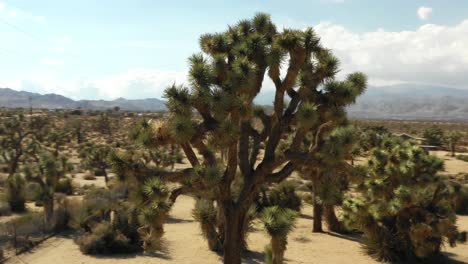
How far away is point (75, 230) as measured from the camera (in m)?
16.2

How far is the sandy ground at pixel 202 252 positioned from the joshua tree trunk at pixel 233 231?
353cm

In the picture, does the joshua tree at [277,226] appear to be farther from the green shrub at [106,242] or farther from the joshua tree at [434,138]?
the joshua tree at [434,138]

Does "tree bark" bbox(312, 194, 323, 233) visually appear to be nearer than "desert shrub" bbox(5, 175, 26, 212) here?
Yes

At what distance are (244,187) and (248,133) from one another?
3.69 feet

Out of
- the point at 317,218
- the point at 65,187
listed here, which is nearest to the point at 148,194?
the point at 317,218

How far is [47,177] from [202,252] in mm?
6596

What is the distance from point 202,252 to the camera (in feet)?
46.0

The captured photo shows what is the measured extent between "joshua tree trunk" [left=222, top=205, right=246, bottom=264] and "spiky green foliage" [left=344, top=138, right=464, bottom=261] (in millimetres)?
4603

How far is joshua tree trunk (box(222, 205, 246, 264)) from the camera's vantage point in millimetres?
9727

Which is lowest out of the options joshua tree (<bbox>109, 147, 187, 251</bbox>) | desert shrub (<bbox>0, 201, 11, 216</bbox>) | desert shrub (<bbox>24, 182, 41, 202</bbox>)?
desert shrub (<bbox>0, 201, 11, 216</bbox>)

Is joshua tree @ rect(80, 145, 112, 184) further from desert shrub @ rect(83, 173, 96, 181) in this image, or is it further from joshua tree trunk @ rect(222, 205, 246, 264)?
joshua tree trunk @ rect(222, 205, 246, 264)

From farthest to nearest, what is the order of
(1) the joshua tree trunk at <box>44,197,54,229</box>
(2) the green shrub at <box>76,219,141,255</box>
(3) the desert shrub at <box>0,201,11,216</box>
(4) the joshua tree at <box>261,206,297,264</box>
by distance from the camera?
(3) the desert shrub at <box>0,201,11,216</box> < (1) the joshua tree trunk at <box>44,197,54,229</box> < (2) the green shrub at <box>76,219,141,255</box> < (4) the joshua tree at <box>261,206,297,264</box>

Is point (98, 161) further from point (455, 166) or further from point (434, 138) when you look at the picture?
point (434, 138)

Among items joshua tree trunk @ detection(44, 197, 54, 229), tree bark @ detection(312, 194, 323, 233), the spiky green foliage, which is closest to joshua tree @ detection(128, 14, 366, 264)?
the spiky green foliage
